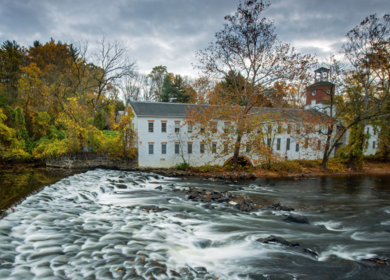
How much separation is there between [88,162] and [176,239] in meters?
19.4

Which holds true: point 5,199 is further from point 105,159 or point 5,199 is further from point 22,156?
point 22,156

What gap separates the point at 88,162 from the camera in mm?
23688

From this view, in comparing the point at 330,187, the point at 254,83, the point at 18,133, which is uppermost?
the point at 254,83

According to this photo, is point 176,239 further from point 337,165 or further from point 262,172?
point 337,165

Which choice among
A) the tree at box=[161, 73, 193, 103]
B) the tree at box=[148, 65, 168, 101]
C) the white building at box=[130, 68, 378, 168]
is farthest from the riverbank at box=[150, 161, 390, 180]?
the tree at box=[148, 65, 168, 101]

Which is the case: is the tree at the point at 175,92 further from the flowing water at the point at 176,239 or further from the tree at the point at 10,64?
the flowing water at the point at 176,239

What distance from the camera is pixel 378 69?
2408 cm

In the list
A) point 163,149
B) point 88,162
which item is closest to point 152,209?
point 163,149

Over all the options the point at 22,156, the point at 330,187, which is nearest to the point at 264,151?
the point at 330,187

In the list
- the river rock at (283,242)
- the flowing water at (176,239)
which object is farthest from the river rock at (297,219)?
the river rock at (283,242)

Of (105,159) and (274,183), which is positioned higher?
(105,159)

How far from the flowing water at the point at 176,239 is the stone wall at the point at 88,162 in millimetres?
10734

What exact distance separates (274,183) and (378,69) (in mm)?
17366

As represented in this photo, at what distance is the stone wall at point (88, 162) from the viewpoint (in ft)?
76.0
